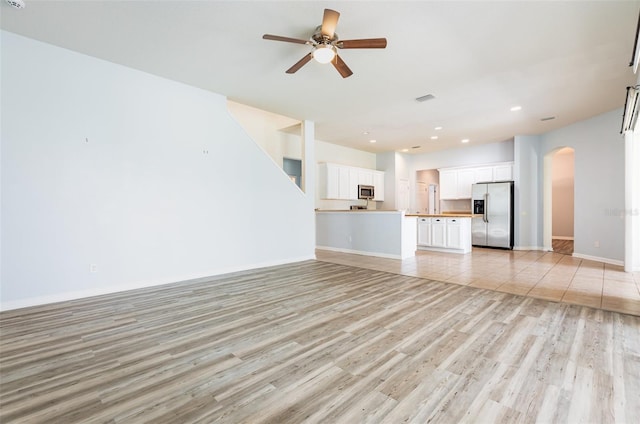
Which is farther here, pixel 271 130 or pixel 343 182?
pixel 343 182

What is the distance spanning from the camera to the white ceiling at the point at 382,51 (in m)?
2.82

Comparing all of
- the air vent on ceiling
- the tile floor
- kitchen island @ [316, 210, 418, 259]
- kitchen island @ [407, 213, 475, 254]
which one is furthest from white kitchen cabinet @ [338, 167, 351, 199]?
the air vent on ceiling

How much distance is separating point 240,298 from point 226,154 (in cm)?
260

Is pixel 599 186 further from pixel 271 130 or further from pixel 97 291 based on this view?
pixel 97 291

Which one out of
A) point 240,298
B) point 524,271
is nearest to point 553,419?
point 240,298

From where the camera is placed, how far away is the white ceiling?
2.82 m

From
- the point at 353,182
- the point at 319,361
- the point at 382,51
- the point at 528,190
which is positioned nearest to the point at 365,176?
the point at 353,182

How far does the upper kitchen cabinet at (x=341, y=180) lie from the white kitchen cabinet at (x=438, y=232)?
2.36 metres

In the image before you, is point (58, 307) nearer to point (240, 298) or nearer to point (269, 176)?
point (240, 298)

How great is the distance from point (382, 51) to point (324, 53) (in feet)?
2.93

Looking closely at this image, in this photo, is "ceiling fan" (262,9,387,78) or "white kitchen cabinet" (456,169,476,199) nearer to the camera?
"ceiling fan" (262,9,387,78)

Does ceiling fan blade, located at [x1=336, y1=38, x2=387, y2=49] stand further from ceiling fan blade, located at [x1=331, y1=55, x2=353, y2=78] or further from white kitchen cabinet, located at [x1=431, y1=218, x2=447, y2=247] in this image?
white kitchen cabinet, located at [x1=431, y1=218, x2=447, y2=247]

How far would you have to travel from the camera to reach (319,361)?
2074mm

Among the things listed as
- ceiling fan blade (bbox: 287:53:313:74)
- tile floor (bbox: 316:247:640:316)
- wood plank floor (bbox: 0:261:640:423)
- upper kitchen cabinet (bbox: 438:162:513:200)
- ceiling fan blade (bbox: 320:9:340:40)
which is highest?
ceiling fan blade (bbox: 320:9:340:40)
